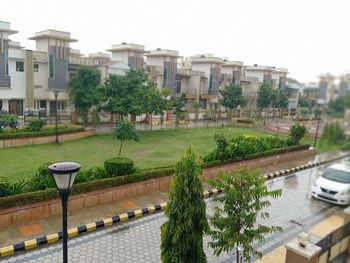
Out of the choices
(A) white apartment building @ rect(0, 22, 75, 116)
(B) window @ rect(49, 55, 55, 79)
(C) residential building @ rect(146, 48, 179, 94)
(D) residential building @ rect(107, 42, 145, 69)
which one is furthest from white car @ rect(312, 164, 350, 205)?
(C) residential building @ rect(146, 48, 179, 94)

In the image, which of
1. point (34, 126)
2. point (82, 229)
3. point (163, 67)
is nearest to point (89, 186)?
point (82, 229)

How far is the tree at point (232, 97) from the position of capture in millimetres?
32188

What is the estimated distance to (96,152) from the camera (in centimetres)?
1909

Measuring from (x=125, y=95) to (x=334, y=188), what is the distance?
17.8 meters

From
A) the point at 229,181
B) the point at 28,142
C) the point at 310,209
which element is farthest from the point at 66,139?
the point at 229,181

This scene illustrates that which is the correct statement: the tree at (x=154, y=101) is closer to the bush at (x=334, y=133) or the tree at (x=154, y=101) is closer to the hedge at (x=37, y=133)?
the hedge at (x=37, y=133)

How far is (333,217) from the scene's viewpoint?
11367mm

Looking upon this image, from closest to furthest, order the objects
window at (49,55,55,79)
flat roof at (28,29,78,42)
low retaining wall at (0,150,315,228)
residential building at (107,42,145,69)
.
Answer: low retaining wall at (0,150,315,228) → flat roof at (28,29,78,42) → window at (49,55,55,79) → residential building at (107,42,145,69)

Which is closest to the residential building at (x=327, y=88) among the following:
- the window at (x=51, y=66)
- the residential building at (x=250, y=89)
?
the residential building at (x=250, y=89)

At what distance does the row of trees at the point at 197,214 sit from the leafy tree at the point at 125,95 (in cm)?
1938

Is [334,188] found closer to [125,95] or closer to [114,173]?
[114,173]

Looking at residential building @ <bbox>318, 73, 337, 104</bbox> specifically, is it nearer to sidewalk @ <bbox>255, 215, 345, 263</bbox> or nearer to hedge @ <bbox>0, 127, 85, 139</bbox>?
sidewalk @ <bbox>255, 215, 345, 263</bbox>

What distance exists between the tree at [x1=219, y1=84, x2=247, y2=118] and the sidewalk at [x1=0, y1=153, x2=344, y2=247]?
22.0 m

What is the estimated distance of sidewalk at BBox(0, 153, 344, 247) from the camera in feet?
27.1
